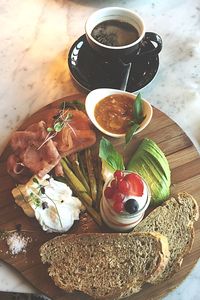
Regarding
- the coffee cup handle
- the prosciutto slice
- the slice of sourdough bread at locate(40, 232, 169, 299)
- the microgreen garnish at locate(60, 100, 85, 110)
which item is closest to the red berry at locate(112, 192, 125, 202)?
the slice of sourdough bread at locate(40, 232, 169, 299)

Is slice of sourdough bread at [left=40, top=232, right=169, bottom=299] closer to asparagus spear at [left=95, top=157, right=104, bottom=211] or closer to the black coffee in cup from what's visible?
asparagus spear at [left=95, top=157, right=104, bottom=211]

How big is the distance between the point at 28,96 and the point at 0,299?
74cm

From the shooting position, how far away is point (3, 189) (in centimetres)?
157

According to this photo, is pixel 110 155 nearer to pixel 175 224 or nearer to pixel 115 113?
pixel 115 113

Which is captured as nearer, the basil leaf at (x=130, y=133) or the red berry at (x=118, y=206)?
the red berry at (x=118, y=206)

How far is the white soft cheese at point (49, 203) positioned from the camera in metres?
1.47

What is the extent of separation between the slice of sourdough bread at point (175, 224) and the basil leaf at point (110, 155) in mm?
180

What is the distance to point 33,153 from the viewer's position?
5.18ft

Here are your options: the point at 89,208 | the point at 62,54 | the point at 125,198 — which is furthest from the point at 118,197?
the point at 62,54

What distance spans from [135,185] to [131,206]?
63mm

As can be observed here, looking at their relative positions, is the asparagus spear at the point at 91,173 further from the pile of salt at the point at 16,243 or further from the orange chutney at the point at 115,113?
the pile of salt at the point at 16,243

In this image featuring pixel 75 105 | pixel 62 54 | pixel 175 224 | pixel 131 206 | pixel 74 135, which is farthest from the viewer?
pixel 62 54

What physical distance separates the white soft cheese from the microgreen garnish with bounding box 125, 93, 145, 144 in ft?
0.83

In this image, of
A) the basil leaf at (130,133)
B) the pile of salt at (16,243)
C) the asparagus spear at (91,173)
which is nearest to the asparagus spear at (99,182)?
the asparagus spear at (91,173)
